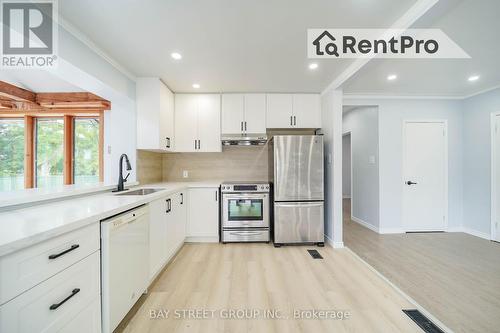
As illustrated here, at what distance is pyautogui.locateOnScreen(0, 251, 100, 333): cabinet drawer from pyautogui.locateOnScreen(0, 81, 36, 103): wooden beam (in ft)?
12.0

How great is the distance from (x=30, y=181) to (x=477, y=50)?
693cm

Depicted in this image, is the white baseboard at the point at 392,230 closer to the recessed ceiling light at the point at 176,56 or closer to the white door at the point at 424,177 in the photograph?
the white door at the point at 424,177

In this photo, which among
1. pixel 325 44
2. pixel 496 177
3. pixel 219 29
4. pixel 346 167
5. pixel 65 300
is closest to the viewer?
pixel 65 300

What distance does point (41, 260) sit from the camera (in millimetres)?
895

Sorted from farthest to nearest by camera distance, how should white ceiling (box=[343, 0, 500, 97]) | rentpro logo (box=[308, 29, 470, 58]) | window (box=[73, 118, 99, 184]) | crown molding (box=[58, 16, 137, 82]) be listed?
1. window (box=[73, 118, 99, 184])
2. rentpro logo (box=[308, 29, 470, 58])
3. crown molding (box=[58, 16, 137, 82])
4. white ceiling (box=[343, 0, 500, 97])

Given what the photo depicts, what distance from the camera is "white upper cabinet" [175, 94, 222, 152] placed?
3.34 meters

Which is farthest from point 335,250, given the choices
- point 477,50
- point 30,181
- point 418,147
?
point 30,181

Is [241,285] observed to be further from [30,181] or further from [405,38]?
[30,181]

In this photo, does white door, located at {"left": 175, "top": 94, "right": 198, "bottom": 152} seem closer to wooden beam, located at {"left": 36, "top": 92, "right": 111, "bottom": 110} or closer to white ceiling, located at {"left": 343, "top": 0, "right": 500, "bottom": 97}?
wooden beam, located at {"left": 36, "top": 92, "right": 111, "bottom": 110}

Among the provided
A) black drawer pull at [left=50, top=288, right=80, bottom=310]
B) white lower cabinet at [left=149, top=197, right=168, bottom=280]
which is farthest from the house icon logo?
black drawer pull at [left=50, top=288, right=80, bottom=310]

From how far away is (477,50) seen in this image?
219 centimetres

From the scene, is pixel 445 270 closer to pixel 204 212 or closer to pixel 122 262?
pixel 204 212

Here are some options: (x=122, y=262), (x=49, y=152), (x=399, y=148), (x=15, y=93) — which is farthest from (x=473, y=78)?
(x=49, y=152)

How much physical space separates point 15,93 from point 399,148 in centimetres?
648
